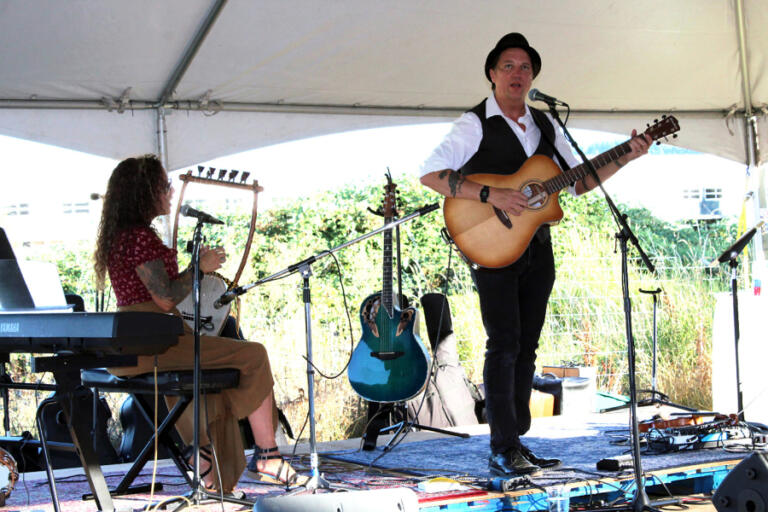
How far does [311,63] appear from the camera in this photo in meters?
4.52

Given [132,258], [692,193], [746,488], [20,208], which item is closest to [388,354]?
[132,258]

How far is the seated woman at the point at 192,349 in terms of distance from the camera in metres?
3.17

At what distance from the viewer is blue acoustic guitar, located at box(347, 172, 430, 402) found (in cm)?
419

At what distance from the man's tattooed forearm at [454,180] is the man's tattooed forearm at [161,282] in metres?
1.04

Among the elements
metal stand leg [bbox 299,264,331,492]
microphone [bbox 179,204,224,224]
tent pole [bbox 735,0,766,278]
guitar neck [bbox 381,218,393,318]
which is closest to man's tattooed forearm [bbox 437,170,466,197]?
metal stand leg [bbox 299,264,331,492]

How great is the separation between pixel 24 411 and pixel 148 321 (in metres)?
3.57

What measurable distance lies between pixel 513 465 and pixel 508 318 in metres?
0.53

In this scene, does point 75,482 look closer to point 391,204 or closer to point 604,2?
point 391,204

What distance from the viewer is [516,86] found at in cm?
318

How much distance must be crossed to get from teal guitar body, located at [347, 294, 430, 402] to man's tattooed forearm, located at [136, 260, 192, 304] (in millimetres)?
1289

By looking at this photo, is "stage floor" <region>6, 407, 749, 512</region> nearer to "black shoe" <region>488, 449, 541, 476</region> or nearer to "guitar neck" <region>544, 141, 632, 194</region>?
"black shoe" <region>488, 449, 541, 476</region>

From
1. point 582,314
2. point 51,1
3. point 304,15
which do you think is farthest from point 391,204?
point 582,314

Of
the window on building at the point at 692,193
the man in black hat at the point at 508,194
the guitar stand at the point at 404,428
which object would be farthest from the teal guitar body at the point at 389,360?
the window on building at the point at 692,193

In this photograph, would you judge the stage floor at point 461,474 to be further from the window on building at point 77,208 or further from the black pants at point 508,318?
the window on building at point 77,208
